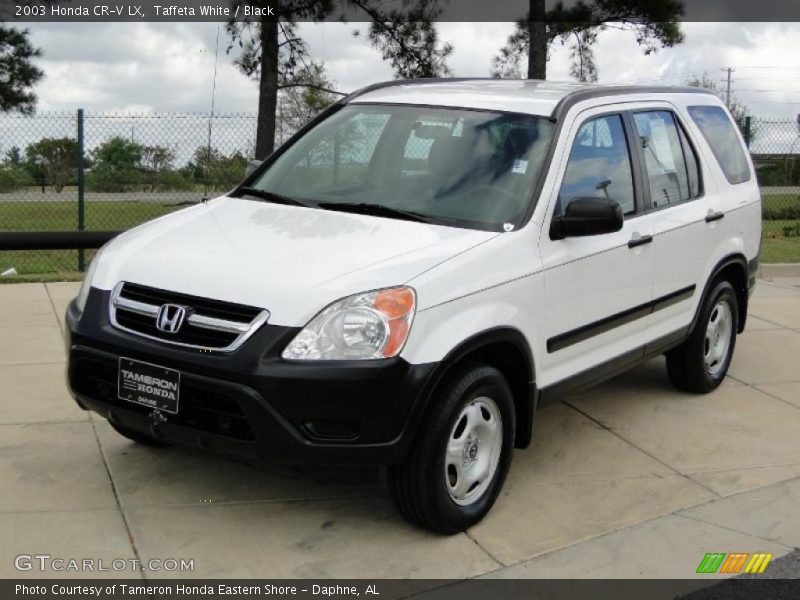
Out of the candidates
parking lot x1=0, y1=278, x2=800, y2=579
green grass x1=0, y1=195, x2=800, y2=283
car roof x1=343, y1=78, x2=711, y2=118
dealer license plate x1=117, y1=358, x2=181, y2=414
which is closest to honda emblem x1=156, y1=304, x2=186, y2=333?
dealer license plate x1=117, y1=358, x2=181, y2=414

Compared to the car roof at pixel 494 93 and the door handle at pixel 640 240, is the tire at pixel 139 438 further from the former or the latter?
the door handle at pixel 640 240

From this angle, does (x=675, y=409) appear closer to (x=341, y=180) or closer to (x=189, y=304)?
(x=341, y=180)

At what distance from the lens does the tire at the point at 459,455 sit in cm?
441

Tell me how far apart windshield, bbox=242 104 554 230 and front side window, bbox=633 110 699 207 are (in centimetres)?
98

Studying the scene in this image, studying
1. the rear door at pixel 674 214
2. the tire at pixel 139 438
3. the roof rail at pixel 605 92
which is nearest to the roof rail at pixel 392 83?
the roof rail at pixel 605 92

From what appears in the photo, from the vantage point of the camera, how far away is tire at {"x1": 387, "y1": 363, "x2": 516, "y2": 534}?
4.41m

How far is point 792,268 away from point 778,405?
524cm

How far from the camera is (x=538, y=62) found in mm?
16109

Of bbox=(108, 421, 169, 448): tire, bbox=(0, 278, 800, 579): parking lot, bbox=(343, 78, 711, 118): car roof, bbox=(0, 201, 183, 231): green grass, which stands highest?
bbox=(343, 78, 711, 118): car roof

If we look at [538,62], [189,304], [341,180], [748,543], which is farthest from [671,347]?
[538,62]

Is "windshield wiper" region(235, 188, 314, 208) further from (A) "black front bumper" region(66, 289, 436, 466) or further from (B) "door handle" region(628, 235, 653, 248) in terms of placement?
(B) "door handle" region(628, 235, 653, 248)

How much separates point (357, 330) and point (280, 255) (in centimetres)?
55

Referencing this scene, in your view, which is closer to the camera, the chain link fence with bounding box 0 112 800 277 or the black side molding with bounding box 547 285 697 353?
the black side molding with bounding box 547 285 697 353

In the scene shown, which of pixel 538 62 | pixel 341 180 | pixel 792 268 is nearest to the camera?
pixel 341 180
